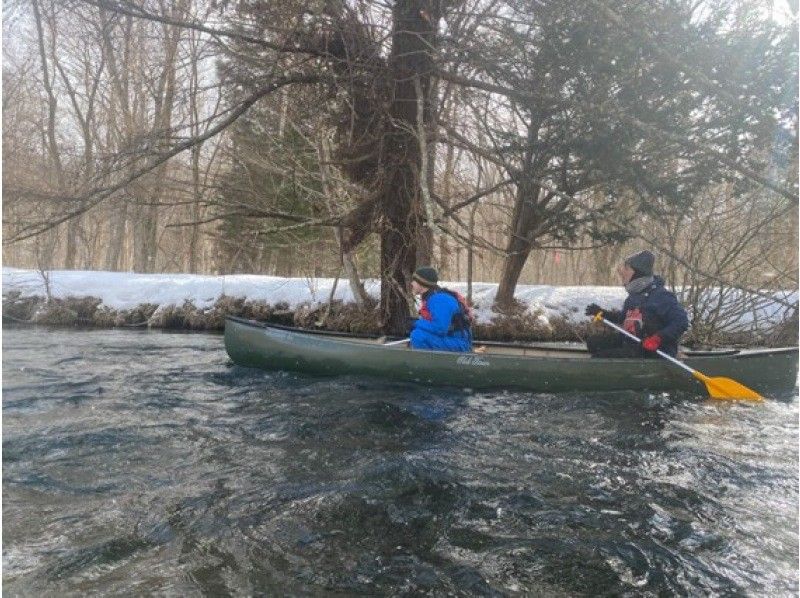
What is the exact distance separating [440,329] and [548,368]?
4.19 feet

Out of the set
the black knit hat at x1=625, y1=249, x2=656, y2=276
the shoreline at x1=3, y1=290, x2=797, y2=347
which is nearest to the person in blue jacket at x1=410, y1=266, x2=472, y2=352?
the black knit hat at x1=625, y1=249, x2=656, y2=276

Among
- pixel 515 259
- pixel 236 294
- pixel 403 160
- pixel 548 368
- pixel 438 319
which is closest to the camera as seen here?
pixel 548 368

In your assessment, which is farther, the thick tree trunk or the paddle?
the thick tree trunk

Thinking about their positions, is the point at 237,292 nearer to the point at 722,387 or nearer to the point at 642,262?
the point at 642,262

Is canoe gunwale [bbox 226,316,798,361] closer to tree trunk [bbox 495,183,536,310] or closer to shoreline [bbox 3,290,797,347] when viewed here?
shoreline [bbox 3,290,797,347]

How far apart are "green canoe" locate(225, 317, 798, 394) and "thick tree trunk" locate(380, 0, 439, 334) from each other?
1.76 m

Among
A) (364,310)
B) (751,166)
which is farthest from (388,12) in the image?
(364,310)

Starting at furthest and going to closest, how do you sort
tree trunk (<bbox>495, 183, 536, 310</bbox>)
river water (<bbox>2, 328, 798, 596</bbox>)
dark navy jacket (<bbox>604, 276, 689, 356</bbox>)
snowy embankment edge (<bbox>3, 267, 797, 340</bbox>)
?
snowy embankment edge (<bbox>3, 267, 797, 340</bbox>)
tree trunk (<bbox>495, 183, 536, 310</bbox>)
dark navy jacket (<bbox>604, 276, 689, 356</bbox>)
river water (<bbox>2, 328, 798, 596</bbox>)

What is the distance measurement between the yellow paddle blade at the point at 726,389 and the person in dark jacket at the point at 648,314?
469 millimetres

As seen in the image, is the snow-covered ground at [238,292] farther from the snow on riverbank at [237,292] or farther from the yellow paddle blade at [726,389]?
the yellow paddle blade at [726,389]

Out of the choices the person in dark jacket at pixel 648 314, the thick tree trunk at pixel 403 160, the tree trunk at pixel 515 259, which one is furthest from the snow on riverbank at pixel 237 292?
the person in dark jacket at pixel 648 314

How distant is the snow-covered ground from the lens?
13.2m

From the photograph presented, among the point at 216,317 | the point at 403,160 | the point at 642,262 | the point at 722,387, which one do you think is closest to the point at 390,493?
the point at 722,387

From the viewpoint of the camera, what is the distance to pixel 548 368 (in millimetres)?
6633
